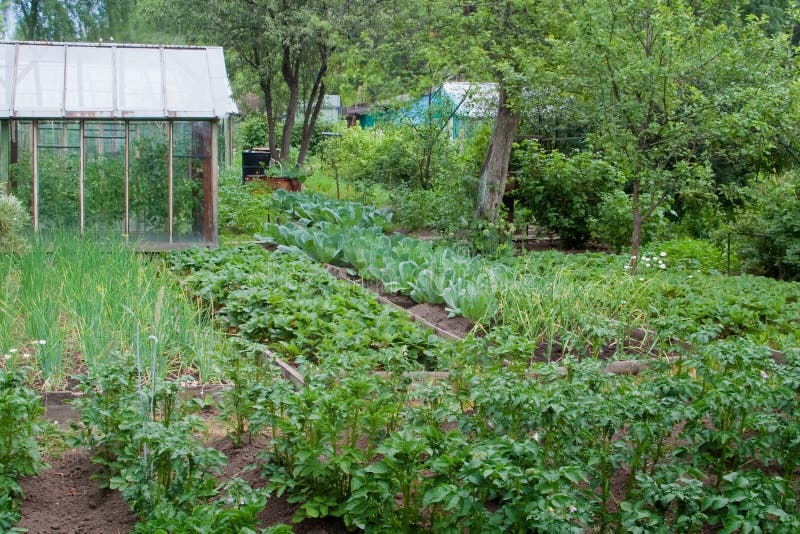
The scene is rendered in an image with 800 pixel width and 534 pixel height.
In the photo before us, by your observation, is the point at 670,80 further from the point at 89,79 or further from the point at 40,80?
the point at 40,80

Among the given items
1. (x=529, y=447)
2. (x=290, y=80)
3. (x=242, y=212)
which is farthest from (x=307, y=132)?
(x=529, y=447)

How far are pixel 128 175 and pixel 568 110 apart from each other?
20.9 ft

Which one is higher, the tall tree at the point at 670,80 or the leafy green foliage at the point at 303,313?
the tall tree at the point at 670,80

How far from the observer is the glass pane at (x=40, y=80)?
1117cm

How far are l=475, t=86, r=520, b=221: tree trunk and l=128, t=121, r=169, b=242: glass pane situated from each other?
4678mm

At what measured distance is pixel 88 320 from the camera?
6.07m

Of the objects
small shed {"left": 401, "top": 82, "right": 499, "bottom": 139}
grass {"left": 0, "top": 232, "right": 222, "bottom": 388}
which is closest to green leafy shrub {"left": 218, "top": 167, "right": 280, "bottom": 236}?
small shed {"left": 401, "top": 82, "right": 499, "bottom": 139}

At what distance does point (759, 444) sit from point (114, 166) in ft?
31.9

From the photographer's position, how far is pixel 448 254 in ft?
35.0

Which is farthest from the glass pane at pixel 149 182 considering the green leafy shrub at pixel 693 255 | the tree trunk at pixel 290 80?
the tree trunk at pixel 290 80

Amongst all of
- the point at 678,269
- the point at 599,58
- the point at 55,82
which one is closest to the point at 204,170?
the point at 55,82

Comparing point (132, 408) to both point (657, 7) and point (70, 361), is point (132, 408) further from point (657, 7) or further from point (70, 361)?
point (657, 7)

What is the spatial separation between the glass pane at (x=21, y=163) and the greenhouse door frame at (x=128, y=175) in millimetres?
34

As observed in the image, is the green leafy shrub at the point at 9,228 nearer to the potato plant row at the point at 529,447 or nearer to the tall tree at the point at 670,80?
the potato plant row at the point at 529,447
